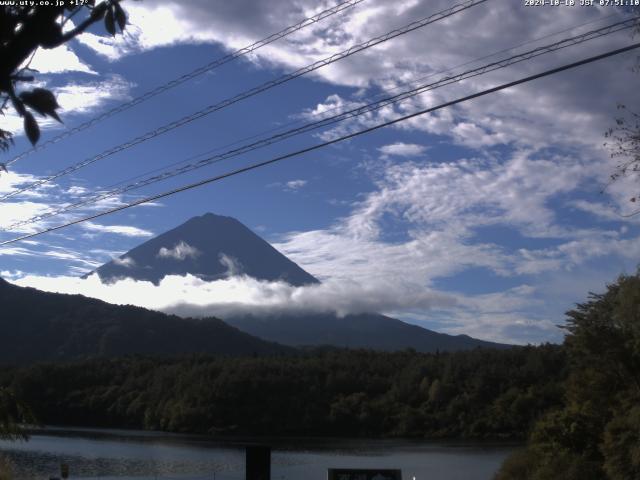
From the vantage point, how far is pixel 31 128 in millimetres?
2924

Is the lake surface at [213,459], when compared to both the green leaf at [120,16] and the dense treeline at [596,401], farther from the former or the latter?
the green leaf at [120,16]

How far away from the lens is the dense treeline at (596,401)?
2341cm

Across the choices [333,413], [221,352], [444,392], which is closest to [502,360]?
[444,392]

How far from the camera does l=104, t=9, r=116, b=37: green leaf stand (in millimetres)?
3195

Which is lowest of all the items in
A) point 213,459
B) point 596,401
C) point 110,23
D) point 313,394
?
point 213,459

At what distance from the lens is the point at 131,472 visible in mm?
38875

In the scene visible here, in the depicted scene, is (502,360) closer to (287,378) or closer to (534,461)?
(287,378)

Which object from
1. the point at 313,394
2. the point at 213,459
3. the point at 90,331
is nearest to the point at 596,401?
the point at 213,459

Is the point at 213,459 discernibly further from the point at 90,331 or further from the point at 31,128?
the point at 90,331

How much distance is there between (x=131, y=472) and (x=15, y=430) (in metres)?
27.5

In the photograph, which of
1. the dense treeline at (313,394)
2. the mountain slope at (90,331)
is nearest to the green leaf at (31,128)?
the dense treeline at (313,394)

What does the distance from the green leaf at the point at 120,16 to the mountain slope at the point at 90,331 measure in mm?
109641

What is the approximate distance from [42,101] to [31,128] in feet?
0.71

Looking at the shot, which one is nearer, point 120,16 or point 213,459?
point 120,16
